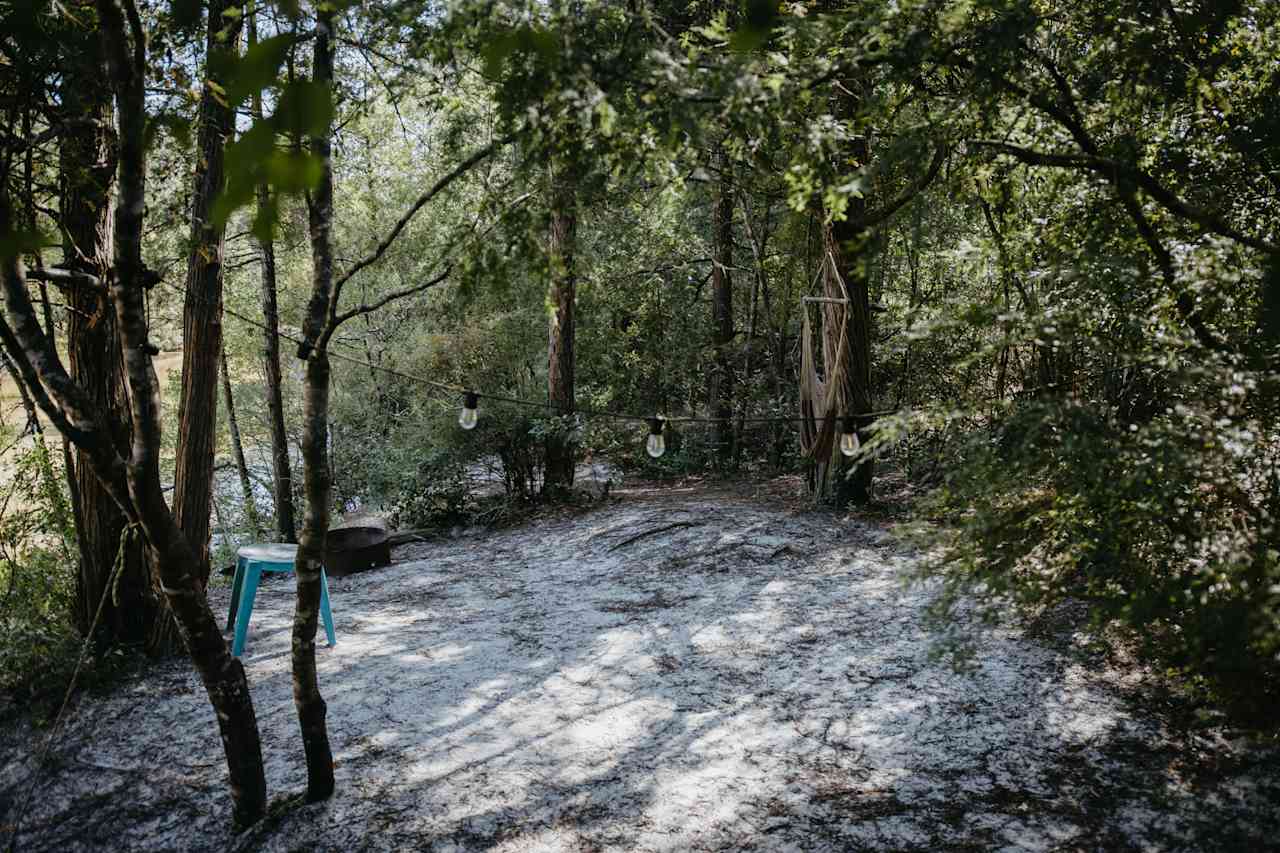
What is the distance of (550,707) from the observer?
323 centimetres

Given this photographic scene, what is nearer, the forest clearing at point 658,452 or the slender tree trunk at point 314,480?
the forest clearing at point 658,452

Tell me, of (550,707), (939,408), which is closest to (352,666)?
(550,707)

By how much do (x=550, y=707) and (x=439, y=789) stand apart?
2.23ft

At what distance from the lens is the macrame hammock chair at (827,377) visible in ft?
16.9

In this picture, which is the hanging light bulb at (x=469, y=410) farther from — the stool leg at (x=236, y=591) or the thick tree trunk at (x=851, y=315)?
the thick tree trunk at (x=851, y=315)

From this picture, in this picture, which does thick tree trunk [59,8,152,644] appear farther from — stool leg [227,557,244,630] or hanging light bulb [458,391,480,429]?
hanging light bulb [458,391,480,429]

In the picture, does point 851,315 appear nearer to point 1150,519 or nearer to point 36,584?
point 1150,519

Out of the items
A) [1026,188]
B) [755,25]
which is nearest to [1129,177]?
[1026,188]

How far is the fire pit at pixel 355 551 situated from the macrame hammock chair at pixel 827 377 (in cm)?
298

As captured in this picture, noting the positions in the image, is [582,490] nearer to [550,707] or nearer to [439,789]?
[550,707]

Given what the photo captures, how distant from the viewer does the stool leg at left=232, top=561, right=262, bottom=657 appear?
377 cm

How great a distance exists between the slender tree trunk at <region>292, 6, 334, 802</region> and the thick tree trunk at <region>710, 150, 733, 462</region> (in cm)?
553

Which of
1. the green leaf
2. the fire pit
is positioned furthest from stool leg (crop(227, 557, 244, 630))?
the green leaf

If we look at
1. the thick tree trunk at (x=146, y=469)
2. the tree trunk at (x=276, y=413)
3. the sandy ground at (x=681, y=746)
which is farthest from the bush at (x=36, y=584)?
the tree trunk at (x=276, y=413)
